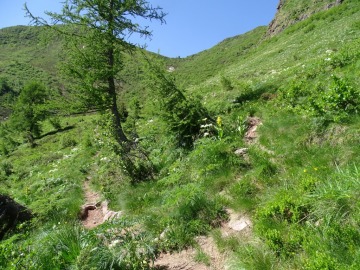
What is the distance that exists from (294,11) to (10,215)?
47.5m

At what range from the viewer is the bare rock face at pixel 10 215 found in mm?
8562

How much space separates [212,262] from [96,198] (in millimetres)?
6394

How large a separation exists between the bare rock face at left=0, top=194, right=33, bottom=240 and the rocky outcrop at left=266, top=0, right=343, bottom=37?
35063 millimetres

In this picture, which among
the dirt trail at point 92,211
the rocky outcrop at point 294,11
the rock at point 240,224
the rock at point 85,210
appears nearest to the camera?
the rock at point 240,224

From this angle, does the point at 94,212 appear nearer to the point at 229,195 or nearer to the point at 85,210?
the point at 85,210

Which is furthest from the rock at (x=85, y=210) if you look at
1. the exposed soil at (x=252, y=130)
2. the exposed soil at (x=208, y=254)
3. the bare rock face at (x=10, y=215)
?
the exposed soil at (x=252, y=130)

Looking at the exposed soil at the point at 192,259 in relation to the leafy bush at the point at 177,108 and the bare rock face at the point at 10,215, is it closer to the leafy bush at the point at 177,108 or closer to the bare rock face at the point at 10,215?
the leafy bush at the point at 177,108

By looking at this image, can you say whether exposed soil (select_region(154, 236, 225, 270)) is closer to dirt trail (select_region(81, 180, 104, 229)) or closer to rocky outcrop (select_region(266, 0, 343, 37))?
dirt trail (select_region(81, 180, 104, 229))

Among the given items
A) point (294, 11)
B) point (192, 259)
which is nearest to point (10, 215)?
point (192, 259)

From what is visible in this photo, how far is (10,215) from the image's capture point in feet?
28.9

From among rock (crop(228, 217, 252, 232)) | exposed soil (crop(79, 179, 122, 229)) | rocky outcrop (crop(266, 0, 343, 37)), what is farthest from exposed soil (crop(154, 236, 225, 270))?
rocky outcrop (crop(266, 0, 343, 37))

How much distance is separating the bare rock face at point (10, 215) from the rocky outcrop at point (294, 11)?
115 feet

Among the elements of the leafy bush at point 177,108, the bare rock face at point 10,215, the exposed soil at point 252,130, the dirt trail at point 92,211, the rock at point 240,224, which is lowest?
the dirt trail at point 92,211

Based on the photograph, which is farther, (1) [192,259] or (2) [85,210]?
(2) [85,210]
